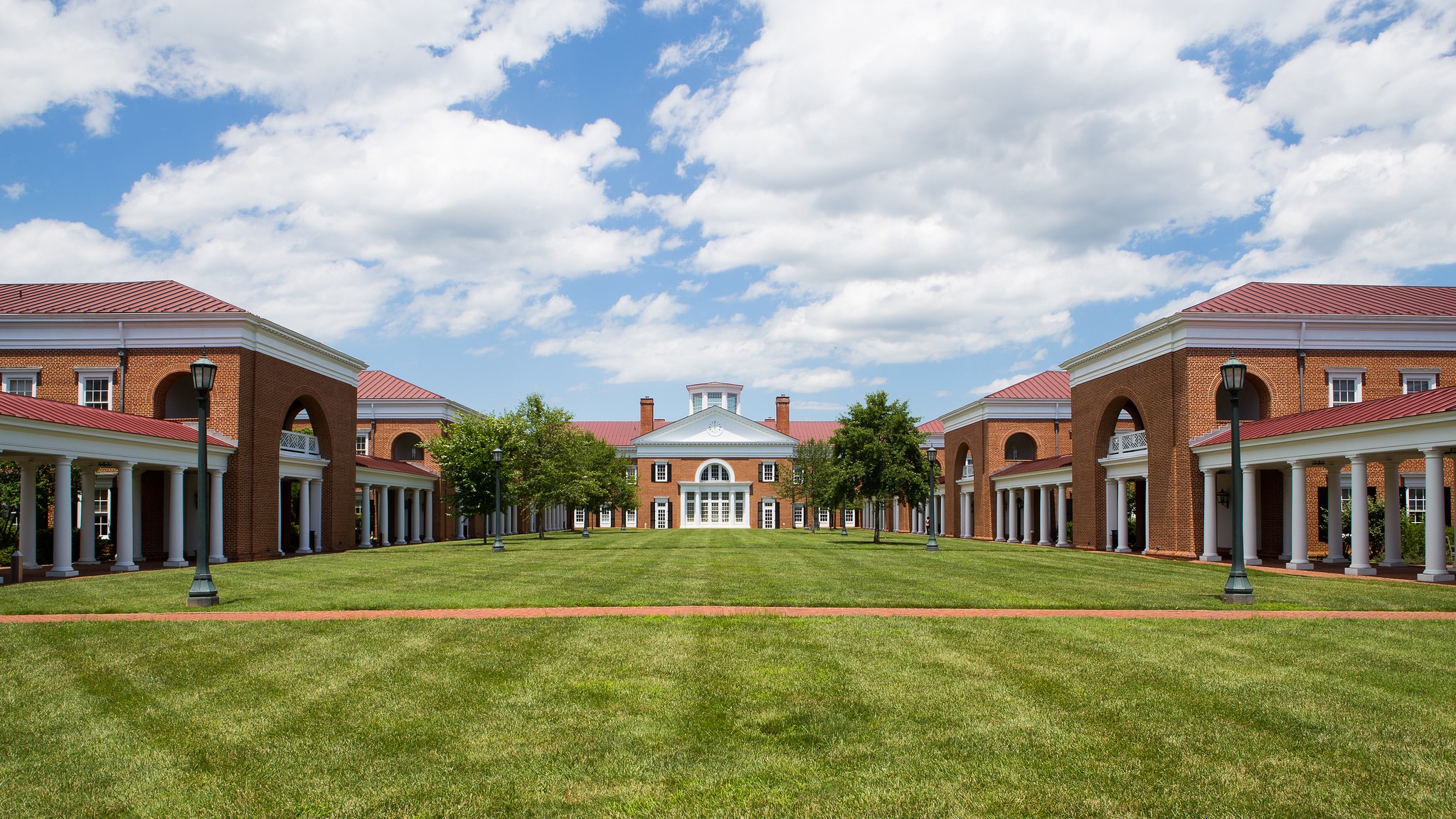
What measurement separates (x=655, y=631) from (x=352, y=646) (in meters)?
3.51

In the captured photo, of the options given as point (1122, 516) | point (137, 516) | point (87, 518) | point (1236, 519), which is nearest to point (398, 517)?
point (137, 516)

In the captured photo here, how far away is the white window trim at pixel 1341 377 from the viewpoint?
33844mm

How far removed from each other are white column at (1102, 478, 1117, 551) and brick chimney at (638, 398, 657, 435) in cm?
5407

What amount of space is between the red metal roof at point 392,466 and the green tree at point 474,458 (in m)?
2.51

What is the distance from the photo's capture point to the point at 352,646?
1114 centimetres

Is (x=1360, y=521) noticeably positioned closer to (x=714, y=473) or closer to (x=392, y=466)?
(x=392, y=466)

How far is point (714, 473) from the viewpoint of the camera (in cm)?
8694

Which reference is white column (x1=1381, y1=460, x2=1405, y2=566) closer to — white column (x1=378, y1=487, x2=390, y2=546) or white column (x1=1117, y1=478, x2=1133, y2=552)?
white column (x1=1117, y1=478, x2=1133, y2=552)

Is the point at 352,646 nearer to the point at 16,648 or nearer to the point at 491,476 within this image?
the point at 16,648

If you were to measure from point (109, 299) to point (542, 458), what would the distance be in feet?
75.8

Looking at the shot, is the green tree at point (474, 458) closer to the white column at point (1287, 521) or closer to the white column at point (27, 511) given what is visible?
the white column at point (27, 511)

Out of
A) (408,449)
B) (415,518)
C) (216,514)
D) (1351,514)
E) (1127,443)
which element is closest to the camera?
(1351,514)

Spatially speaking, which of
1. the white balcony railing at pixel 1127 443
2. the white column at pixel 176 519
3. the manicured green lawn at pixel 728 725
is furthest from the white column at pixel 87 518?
the white balcony railing at pixel 1127 443

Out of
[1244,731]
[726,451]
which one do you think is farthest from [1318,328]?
[726,451]
